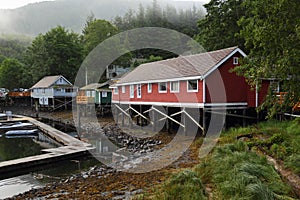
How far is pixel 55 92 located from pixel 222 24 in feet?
92.6

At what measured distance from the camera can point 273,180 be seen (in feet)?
24.9

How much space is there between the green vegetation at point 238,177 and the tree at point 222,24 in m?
18.9

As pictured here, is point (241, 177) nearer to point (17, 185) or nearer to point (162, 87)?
point (17, 185)

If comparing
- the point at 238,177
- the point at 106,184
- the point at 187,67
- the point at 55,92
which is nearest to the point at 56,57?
the point at 55,92

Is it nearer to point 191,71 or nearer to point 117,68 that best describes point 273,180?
point 191,71

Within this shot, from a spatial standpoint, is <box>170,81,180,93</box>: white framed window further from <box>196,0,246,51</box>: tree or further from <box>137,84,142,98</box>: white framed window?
<box>196,0,246,51</box>: tree

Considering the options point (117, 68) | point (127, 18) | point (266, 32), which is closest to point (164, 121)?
point (266, 32)

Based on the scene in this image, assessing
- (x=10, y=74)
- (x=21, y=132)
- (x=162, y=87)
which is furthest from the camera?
(x=10, y=74)

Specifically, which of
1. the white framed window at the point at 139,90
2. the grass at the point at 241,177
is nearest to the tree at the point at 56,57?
the white framed window at the point at 139,90

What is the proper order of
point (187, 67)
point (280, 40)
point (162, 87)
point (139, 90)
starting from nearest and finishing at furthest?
point (280, 40) → point (187, 67) → point (162, 87) → point (139, 90)

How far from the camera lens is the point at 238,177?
287 inches

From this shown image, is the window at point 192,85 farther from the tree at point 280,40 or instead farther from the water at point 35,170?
the tree at point 280,40

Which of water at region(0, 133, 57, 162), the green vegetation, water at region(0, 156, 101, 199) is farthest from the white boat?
the green vegetation

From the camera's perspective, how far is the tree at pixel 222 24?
28781 millimetres
